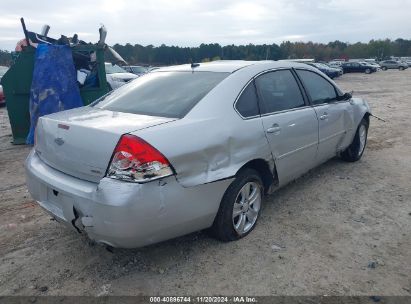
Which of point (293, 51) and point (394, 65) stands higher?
point (293, 51)

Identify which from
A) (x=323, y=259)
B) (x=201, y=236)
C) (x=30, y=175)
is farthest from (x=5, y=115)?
(x=323, y=259)

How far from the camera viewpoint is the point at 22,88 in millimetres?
6953

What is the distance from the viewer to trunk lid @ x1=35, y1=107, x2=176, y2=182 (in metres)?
2.49

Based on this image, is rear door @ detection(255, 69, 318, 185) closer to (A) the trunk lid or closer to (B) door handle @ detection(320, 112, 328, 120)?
(B) door handle @ detection(320, 112, 328, 120)

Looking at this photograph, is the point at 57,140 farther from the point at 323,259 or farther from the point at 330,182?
the point at 330,182

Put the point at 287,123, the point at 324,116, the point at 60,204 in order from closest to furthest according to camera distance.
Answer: the point at 60,204 < the point at 287,123 < the point at 324,116

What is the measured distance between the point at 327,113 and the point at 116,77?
8.77m

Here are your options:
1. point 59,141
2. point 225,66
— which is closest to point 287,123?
point 225,66

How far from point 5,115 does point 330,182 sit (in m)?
10.3

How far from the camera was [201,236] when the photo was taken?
3287mm

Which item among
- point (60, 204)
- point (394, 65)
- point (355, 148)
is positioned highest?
point (60, 204)

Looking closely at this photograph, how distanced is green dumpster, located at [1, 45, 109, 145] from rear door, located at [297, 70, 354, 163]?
4655 millimetres

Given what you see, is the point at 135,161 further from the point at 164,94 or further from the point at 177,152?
the point at 164,94

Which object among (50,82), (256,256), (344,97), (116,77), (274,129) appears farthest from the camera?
(116,77)
